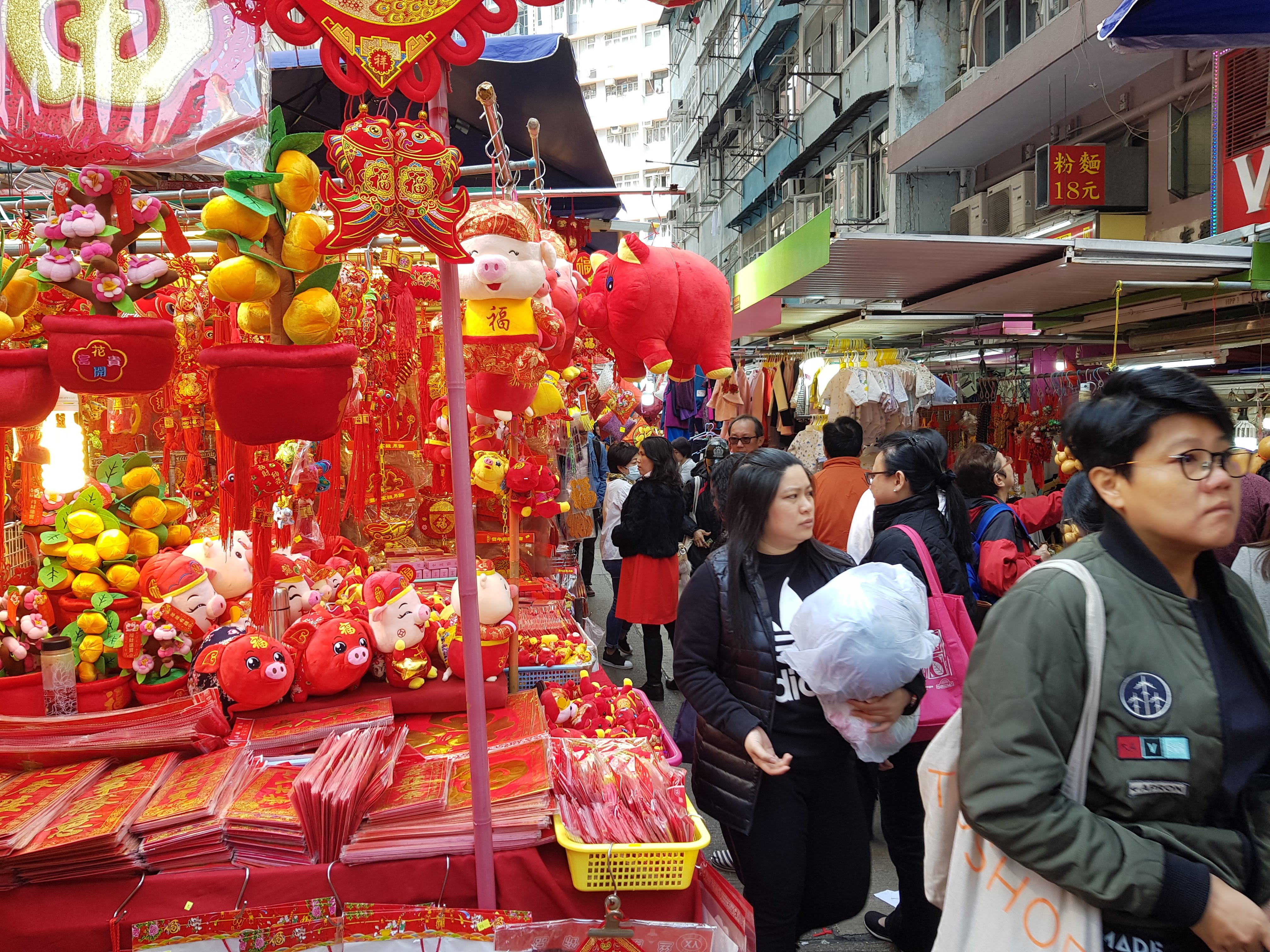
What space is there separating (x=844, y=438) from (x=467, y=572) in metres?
3.04

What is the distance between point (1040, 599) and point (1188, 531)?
0.24 m

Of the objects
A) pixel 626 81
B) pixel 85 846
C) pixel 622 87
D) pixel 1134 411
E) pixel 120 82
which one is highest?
pixel 626 81

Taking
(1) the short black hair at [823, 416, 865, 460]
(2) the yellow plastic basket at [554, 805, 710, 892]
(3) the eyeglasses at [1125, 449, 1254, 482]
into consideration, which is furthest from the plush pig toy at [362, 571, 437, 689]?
(1) the short black hair at [823, 416, 865, 460]

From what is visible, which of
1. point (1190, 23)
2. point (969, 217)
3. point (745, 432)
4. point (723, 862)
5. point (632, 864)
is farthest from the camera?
point (969, 217)

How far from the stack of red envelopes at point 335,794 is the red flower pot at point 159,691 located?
2.87 ft

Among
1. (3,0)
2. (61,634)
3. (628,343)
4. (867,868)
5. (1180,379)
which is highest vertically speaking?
(3,0)

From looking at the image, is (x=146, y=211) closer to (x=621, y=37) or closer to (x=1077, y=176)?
(x=1077, y=176)

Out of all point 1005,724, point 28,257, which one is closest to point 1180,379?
point 1005,724

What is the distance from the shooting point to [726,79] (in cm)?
2459

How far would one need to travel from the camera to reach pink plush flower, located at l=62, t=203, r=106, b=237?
1716 mm

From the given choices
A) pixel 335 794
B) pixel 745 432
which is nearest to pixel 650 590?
pixel 745 432


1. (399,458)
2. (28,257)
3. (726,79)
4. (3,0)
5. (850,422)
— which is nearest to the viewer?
(3,0)

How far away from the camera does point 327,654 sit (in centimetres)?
263

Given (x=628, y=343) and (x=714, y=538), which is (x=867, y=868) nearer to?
(x=628, y=343)
